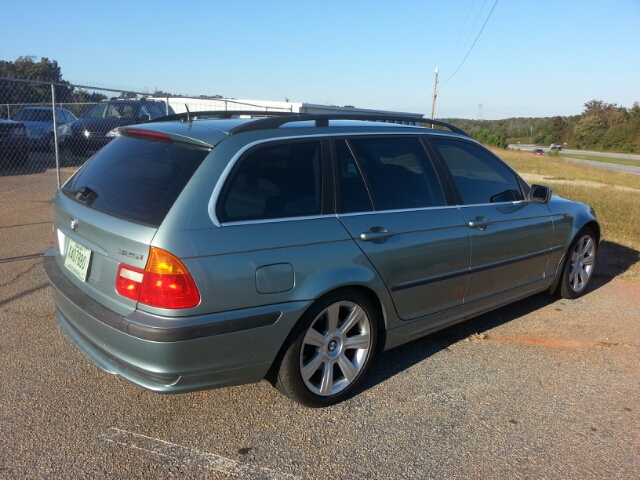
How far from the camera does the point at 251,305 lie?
9.20 feet

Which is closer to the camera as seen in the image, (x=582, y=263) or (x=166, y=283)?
(x=166, y=283)

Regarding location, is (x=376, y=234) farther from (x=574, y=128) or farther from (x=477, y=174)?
(x=574, y=128)

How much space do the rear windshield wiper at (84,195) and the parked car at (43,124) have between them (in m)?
10.6

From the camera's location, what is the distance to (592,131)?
7888cm

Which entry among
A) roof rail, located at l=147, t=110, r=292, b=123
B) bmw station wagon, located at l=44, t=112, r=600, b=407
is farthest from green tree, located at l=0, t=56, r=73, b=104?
bmw station wagon, located at l=44, t=112, r=600, b=407

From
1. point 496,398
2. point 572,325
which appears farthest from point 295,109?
point 496,398

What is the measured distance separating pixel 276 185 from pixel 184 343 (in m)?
1.00

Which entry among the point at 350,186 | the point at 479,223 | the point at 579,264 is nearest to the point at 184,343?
the point at 350,186

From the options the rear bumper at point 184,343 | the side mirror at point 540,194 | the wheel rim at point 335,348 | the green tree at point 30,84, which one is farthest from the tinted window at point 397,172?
the green tree at point 30,84

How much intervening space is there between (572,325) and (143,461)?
3.75m

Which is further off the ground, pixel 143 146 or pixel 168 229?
pixel 143 146

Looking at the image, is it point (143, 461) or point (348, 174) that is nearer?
point (143, 461)

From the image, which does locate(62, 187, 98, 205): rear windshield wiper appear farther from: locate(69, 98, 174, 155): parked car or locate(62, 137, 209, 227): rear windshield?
locate(69, 98, 174, 155): parked car

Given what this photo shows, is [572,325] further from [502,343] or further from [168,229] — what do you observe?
[168,229]
